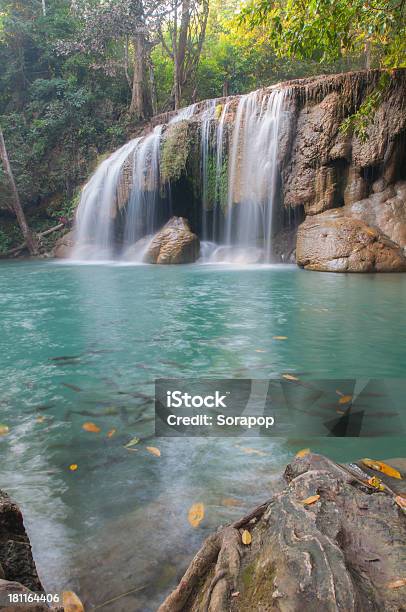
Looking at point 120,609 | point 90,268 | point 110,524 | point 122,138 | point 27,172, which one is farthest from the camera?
point 122,138

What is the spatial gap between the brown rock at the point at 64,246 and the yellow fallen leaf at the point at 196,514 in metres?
15.3

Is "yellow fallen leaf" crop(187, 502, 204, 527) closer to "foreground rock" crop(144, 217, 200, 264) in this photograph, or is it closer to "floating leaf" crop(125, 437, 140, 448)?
"floating leaf" crop(125, 437, 140, 448)

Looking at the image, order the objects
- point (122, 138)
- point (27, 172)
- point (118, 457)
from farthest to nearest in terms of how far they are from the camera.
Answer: point (122, 138)
point (27, 172)
point (118, 457)

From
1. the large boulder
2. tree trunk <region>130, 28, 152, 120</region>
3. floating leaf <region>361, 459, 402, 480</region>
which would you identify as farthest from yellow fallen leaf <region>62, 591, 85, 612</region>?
tree trunk <region>130, 28, 152, 120</region>

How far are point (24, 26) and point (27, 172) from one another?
6.56 m

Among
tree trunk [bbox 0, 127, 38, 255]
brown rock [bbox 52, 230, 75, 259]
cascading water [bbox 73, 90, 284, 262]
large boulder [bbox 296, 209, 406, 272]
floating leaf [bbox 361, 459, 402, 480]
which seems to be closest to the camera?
floating leaf [bbox 361, 459, 402, 480]

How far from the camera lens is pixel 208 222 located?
15.8m

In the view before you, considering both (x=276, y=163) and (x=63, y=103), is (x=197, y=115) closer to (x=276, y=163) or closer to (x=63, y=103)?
(x=276, y=163)

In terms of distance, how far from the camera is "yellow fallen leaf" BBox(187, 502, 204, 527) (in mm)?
1877

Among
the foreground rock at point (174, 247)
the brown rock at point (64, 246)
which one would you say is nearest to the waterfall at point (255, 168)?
the foreground rock at point (174, 247)

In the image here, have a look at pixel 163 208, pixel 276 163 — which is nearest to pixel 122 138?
pixel 163 208

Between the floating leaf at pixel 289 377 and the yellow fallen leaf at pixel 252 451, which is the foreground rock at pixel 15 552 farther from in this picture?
the floating leaf at pixel 289 377

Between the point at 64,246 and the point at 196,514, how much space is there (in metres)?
15.9

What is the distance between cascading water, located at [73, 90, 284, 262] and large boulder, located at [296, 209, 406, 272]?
2629 mm
